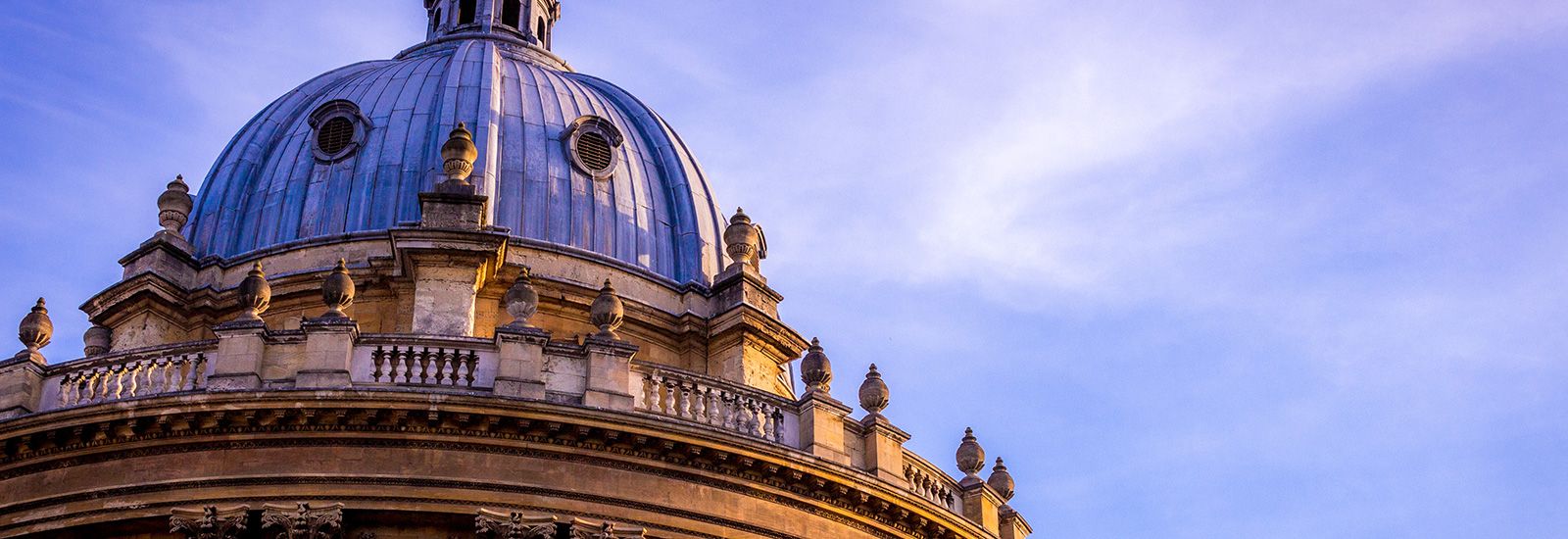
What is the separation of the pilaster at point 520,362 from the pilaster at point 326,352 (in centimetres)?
181

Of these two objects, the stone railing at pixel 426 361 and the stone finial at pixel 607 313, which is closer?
the stone railing at pixel 426 361

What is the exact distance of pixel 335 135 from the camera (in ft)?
107

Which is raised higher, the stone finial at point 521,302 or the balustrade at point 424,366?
the stone finial at point 521,302

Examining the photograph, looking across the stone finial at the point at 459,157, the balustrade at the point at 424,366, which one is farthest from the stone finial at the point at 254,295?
the stone finial at the point at 459,157

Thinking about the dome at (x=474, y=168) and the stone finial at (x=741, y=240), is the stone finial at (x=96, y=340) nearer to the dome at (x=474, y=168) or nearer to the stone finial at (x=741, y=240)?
the dome at (x=474, y=168)

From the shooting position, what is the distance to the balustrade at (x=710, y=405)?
81.1 feet

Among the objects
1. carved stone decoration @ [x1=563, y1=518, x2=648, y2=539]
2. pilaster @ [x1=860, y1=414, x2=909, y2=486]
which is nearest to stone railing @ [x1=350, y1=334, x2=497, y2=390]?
carved stone decoration @ [x1=563, y1=518, x2=648, y2=539]

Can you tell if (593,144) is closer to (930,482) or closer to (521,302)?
(521,302)

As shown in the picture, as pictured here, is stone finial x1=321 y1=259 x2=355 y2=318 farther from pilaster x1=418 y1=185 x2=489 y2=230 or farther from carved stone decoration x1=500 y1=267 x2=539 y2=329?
pilaster x1=418 y1=185 x2=489 y2=230

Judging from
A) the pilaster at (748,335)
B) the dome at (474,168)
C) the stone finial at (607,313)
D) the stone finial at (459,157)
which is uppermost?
the dome at (474,168)

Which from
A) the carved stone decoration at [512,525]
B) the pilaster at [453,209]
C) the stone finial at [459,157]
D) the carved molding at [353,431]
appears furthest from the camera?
the stone finial at [459,157]

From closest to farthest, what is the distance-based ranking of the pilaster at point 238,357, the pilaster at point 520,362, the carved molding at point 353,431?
the carved molding at point 353,431, the pilaster at point 238,357, the pilaster at point 520,362

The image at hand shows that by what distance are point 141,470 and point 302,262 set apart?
7.41 metres

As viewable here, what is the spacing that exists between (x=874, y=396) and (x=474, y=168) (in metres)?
8.51
